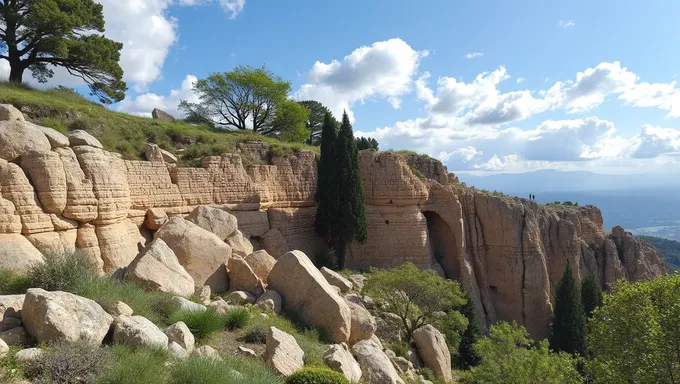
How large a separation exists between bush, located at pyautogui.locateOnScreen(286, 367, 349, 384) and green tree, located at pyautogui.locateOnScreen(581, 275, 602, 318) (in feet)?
92.4

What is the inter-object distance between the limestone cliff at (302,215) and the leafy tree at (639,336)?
44.7 ft

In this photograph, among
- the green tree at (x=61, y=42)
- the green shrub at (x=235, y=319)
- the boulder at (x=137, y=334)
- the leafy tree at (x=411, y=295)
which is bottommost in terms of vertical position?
the leafy tree at (x=411, y=295)

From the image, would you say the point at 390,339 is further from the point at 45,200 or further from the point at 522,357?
the point at 45,200

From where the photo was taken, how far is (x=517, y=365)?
49.8 ft

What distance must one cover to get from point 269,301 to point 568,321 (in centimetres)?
2204

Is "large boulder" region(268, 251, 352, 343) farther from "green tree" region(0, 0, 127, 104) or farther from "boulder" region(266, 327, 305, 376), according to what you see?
"green tree" region(0, 0, 127, 104)

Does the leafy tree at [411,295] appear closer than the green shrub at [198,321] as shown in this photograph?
No

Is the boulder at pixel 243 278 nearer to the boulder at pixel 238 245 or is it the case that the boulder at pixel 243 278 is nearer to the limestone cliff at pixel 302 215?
the boulder at pixel 238 245

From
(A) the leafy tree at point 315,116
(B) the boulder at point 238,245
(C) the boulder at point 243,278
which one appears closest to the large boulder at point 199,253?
(C) the boulder at point 243,278

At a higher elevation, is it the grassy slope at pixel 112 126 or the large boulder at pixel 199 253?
the grassy slope at pixel 112 126

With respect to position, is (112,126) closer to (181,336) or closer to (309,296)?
(309,296)

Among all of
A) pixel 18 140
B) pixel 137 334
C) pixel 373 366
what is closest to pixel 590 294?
pixel 373 366

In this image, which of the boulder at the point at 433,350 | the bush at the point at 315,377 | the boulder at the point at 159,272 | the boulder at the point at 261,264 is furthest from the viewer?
the boulder at the point at 433,350

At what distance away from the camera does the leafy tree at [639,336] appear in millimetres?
11172
